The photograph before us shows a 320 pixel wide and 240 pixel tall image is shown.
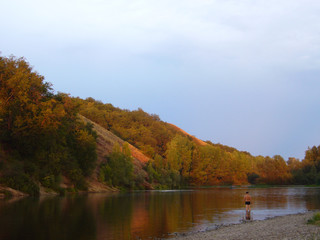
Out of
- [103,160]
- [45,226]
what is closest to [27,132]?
[45,226]

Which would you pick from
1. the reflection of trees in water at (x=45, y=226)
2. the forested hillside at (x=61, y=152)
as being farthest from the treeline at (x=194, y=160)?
the reflection of trees in water at (x=45, y=226)

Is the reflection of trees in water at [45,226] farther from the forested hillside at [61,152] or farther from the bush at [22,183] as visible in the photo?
the forested hillside at [61,152]

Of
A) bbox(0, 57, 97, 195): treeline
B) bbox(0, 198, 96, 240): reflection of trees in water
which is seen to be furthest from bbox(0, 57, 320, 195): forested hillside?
bbox(0, 198, 96, 240): reflection of trees in water

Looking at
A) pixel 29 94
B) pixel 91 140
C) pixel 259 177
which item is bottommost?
pixel 259 177

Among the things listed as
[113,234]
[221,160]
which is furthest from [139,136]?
[113,234]

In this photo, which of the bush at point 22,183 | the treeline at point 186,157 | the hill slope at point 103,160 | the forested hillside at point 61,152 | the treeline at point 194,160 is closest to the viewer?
the bush at point 22,183

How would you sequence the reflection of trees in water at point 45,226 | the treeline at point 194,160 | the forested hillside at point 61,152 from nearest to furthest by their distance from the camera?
1. the reflection of trees in water at point 45,226
2. the forested hillside at point 61,152
3. the treeline at point 194,160

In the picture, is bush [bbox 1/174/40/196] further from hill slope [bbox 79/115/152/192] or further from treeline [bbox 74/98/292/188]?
treeline [bbox 74/98/292/188]

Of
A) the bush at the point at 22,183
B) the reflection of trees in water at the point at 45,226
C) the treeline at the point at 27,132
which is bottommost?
the reflection of trees in water at the point at 45,226

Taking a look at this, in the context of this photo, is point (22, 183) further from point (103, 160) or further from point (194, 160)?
point (194, 160)

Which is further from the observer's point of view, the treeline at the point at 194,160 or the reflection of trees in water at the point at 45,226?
the treeline at the point at 194,160

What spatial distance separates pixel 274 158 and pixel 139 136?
53.0 meters

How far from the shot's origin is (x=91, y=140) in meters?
66.2

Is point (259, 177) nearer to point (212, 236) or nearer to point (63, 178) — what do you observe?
point (63, 178)
